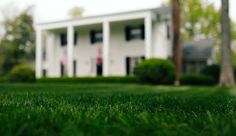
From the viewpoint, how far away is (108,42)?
20.9m

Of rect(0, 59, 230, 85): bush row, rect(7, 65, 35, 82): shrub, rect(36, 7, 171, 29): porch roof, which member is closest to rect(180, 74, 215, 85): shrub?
rect(0, 59, 230, 85): bush row

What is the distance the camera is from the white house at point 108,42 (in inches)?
815

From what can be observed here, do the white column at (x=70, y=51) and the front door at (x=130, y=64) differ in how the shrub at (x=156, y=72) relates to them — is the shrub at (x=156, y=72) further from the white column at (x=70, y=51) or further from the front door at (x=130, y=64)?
the white column at (x=70, y=51)

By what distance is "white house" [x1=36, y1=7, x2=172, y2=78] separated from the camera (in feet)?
67.9

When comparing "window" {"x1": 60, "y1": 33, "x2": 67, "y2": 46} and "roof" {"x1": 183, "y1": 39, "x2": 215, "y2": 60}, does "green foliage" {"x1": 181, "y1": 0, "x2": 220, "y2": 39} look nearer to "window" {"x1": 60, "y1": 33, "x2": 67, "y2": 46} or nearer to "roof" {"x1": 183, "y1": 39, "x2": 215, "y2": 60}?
"roof" {"x1": 183, "y1": 39, "x2": 215, "y2": 60}

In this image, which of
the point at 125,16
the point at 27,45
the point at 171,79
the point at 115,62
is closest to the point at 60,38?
the point at 115,62

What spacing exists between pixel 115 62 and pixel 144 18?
4.59 meters

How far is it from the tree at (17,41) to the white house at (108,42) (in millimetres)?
12990

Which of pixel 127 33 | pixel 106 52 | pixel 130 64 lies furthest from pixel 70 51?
pixel 130 64

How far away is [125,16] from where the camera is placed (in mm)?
20281

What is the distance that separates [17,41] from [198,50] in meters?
24.6

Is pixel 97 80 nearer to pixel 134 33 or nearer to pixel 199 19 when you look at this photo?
pixel 134 33

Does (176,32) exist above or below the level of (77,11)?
below

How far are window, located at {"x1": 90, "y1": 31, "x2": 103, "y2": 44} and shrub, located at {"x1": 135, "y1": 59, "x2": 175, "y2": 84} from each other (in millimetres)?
7678
